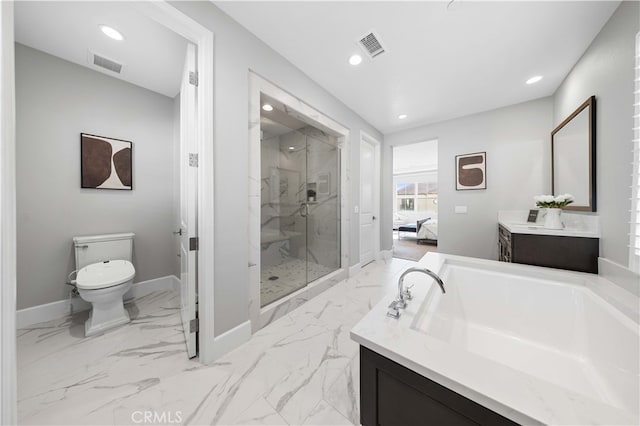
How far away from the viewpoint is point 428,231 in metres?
5.66

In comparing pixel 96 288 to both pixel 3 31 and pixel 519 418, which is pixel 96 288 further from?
pixel 519 418

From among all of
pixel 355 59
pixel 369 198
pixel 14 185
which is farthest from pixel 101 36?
pixel 369 198

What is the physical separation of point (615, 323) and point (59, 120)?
4.51 meters

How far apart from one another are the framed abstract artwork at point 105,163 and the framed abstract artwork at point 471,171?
4597mm

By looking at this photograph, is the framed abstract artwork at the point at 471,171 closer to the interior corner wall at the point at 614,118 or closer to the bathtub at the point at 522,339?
the interior corner wall at the point at 614,118

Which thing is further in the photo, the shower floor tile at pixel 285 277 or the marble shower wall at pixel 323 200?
the marble shower wall at pixel 323 200

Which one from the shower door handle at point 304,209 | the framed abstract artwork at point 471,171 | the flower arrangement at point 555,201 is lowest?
the shower door handle at point 304,209

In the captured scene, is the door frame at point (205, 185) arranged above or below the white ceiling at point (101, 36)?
below

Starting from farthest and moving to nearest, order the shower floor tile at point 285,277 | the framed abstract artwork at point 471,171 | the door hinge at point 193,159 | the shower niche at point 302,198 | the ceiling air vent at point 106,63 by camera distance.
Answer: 1. the framed abstract artwork at point 471,171
2. the shower niche at point 302,198
3. the shower floor tile at point 285,277
4. the ceiling air vent at point 106,63
5. the door hinge at point 193,159

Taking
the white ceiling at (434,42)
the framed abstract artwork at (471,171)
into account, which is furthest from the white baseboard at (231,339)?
the framed abstract artwork at (471,171)

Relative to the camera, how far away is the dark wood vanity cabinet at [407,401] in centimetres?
68

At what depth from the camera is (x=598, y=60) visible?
1.65m

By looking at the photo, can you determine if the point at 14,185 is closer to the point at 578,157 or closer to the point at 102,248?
the point at 102,248

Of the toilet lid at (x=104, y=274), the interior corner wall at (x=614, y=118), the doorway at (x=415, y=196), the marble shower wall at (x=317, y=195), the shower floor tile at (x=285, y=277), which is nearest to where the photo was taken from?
the interior corner wall at (x=614, y=118)
